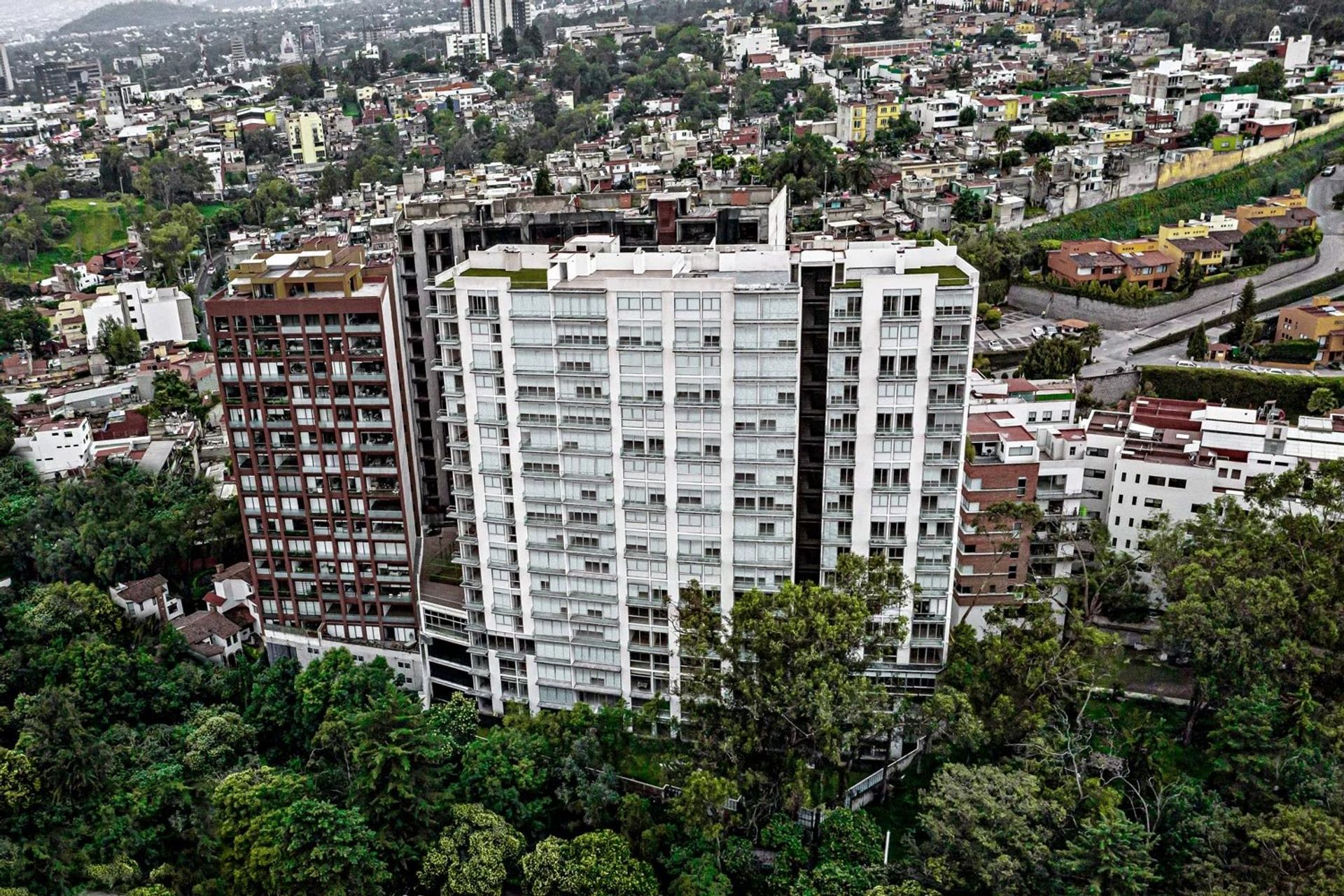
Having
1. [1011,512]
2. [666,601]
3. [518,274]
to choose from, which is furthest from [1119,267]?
[518,274]

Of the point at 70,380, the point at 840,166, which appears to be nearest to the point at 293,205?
the point at 70,380

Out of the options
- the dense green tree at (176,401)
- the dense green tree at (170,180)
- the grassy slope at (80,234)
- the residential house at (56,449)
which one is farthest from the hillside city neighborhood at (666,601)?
the dense green tree at (170,180)

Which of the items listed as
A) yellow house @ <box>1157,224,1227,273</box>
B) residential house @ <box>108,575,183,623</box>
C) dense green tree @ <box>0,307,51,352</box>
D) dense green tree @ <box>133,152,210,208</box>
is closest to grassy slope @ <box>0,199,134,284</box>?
dense green tree @ <box>133,152,210,208</box>

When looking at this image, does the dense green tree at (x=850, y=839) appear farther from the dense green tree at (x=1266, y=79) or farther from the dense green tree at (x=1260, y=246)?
the dense green tree at (x=1266, y=79)

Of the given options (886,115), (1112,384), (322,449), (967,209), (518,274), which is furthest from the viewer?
(886,115)

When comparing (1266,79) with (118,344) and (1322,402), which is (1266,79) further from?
(118,344)

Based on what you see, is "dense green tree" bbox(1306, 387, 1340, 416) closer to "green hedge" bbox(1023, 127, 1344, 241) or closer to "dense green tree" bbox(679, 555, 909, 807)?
"green hedge" bbox(1023, 127, 1344, 241)
